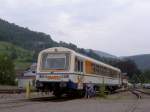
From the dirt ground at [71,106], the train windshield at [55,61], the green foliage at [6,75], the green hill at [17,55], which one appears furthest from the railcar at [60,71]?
the green hill at [17,55]

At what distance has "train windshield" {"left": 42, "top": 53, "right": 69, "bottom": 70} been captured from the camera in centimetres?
3020

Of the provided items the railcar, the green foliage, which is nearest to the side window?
the railcar

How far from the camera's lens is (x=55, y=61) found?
30.5 meters

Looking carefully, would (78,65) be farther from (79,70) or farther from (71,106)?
(71,106)

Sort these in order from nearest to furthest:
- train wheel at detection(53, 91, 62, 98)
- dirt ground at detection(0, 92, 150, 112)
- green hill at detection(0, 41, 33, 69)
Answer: dirt ground at detection(0, 92, 150, 112) < train wheel at detection(53, 91, 62, 98) < green hill at detection(0, 41, 33, 69)

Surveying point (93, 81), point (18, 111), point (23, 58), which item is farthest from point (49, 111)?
point (23, 58)

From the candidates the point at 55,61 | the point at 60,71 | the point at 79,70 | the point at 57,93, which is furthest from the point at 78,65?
the point at 57,93

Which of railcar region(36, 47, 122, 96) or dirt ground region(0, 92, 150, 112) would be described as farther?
railcar region(36, 47, 122, 96)

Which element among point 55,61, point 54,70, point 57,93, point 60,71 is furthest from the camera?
point 57,93

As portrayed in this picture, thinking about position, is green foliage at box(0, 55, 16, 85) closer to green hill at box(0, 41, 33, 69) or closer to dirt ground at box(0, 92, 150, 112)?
green hill at box(0, 41, 33, 69)

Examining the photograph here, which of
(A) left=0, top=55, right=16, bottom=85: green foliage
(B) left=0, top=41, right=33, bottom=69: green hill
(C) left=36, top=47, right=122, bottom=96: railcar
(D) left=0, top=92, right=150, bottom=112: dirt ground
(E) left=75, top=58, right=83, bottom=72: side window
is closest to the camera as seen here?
(D) left=0, top=92, right=150, bottom=112: dirt ground

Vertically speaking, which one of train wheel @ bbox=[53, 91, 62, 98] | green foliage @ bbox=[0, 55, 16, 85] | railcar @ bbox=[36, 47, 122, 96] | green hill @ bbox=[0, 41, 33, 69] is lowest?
train wheel @ bbox=[53, 91, 62, 98]

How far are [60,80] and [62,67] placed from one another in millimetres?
942

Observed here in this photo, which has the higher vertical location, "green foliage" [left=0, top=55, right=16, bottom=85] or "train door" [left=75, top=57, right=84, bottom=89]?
"green foliage" [left=0, top=55, right=16, bottom=85]
